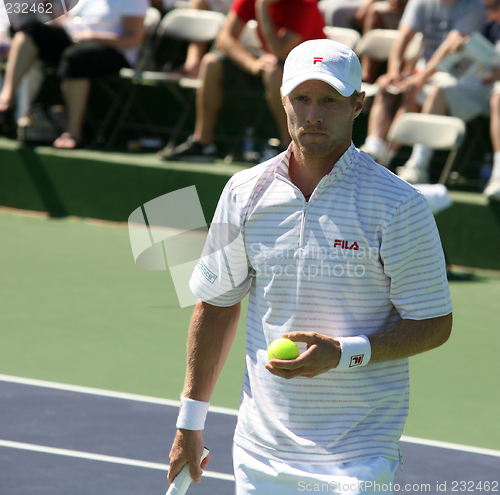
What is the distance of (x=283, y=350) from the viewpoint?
217cm

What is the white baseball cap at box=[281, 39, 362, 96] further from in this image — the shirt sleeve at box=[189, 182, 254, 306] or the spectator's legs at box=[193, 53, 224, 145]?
the spectator's legs at box=[193, 53, 224, 145]

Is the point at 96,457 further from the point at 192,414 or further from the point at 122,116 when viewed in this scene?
the point at 122,116

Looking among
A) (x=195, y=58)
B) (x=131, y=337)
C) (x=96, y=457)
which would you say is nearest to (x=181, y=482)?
(x=96, y=457)

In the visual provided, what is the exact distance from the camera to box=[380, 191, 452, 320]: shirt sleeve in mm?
2203

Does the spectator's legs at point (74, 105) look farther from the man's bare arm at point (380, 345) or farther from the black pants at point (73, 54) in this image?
the man's bare arm at point (380, 345)

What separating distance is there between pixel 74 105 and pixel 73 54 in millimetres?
490

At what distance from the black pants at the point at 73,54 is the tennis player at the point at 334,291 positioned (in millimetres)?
6491

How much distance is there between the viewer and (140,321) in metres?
5.74

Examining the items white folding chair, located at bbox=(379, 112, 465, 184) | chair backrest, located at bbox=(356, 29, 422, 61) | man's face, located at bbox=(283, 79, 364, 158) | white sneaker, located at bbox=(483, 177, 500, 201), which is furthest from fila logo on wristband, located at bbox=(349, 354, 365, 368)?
chair backrest, located at bbox=(356, 29, 422, 61)

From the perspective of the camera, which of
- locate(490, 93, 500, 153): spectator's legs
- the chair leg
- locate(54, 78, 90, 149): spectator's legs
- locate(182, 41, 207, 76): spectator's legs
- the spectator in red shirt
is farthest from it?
the chair leg

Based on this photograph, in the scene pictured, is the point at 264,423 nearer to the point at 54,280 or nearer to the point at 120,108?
the point at 54,280

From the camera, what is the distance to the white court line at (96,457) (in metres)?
3.74

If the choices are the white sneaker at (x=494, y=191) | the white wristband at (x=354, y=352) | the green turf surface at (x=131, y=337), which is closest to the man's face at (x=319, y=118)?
the white wristband at (x=354, y=352)

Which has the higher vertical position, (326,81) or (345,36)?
(326,81)
